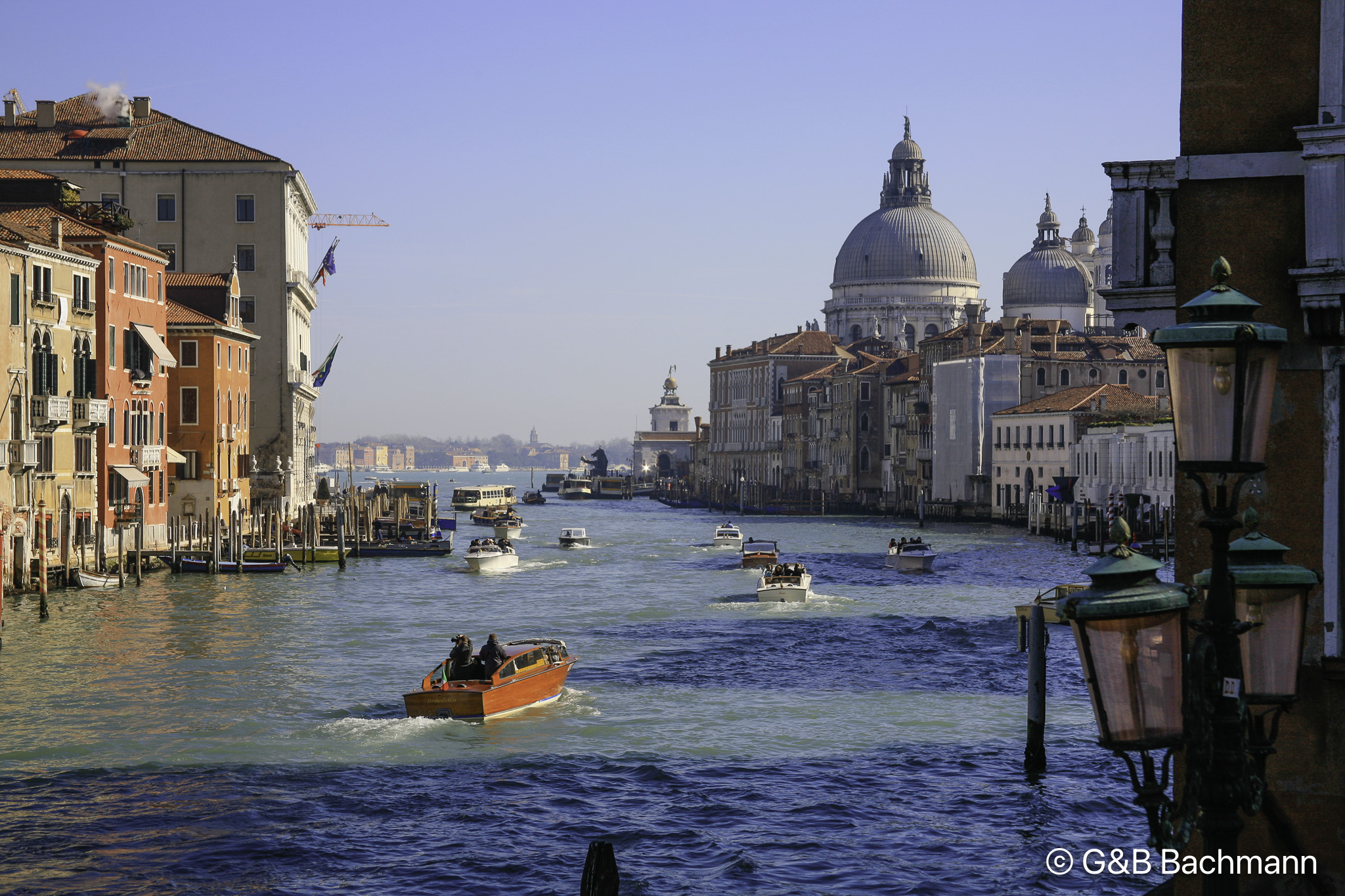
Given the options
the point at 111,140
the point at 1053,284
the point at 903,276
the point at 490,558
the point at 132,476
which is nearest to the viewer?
the point at 132,476

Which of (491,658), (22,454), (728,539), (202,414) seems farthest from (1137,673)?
(728,539)

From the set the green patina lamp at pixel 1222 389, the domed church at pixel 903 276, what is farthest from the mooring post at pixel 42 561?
the domed church at pixel 903 276

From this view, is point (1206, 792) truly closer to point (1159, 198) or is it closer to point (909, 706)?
point (1159, 198)

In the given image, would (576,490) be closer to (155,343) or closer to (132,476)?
(155,343)

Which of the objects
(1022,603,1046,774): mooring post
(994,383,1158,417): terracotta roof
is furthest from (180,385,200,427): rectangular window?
(994,383,1158,417): terracotta roof

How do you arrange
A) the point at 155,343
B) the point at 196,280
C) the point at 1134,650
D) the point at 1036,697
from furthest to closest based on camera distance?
the point at 196,280 → the point at 155,343 → the point at 1036,697 → the point at 1134,650

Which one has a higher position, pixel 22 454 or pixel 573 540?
pixel 22 454

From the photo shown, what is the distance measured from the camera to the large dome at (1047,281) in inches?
4439

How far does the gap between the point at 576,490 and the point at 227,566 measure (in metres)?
94.3

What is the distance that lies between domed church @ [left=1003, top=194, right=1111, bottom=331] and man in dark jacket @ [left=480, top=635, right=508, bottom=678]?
95317 millimetres

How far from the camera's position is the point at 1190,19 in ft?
26.6

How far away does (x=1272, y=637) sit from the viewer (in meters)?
5.04

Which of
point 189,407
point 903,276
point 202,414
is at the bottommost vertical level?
point 202,414

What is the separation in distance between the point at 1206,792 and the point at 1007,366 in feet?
254
